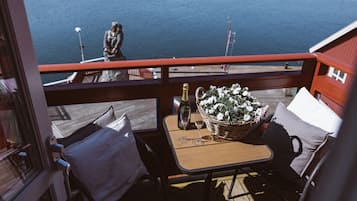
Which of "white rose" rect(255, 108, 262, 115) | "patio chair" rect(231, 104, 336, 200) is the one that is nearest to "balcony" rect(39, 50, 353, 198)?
"patio chair" rect(231, 104, 336, 200)

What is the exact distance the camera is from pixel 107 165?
1.63 metres

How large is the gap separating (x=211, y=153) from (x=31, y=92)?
1002 mm

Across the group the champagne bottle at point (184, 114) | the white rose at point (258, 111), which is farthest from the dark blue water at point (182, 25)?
the white rose at point (258, 111)

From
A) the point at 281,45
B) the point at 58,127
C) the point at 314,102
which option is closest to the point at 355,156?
the point at 314,102

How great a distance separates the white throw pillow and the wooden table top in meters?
0.42

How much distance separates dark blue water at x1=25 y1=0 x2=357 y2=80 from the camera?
24.6 m

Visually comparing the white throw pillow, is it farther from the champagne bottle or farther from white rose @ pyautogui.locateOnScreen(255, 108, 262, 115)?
the champagne bottle

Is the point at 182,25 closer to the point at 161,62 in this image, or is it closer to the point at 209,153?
the point at 161,62

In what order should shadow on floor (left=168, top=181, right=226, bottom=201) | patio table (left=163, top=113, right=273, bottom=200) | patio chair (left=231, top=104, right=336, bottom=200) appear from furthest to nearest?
shadow on floor (left=168, top=181, right=226, bottom=201), patio chair (left=231, top=104, right=336, bottom=200), patio table (left=163, top=113, right=273, bottom=200)

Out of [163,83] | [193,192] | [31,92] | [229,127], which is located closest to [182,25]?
[163,83]

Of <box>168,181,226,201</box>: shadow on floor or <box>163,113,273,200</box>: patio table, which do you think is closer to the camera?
<box>163,113,273,200</box>: patio table

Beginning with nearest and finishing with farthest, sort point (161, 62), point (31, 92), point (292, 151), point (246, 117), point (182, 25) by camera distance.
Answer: point (31, 92)
point (246, 117)
point (292, 151)
point (161, 62)
point (182, 25)

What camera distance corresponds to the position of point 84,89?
1884mm

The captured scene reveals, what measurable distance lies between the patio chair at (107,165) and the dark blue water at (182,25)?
59.4ft
